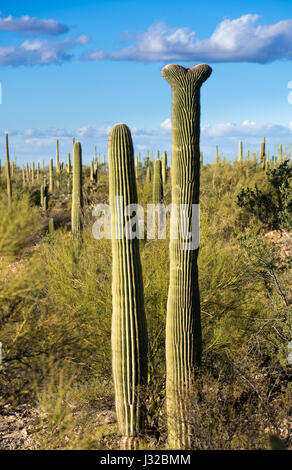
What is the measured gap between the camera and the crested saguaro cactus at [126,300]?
7.99m

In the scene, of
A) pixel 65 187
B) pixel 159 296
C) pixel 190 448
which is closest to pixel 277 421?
pixel 190 448

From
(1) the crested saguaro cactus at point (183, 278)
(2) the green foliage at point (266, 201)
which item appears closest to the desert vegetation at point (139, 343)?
(1) the crested saguaro cactus at point (183, 278)

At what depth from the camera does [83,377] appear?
10.6 metres

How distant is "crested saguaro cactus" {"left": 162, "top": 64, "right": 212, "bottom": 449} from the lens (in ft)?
27.3

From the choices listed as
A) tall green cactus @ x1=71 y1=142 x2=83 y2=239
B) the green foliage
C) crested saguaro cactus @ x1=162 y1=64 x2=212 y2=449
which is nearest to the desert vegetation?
crested saguaro cactus @ x1=162 y1=64 x2=212 y2=449

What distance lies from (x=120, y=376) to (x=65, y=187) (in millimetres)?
35227

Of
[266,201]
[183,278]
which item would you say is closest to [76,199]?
[266,201]

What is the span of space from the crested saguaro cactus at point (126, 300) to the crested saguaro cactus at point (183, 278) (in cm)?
49

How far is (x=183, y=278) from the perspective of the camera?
8.33m

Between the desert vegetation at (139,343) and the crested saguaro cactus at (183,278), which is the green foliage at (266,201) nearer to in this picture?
the desert vegetation at (139,343)

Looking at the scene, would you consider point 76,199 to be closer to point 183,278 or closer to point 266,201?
point 266,201

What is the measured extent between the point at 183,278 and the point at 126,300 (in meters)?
0.99

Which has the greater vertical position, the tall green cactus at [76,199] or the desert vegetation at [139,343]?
the tall green cactus at [76,199]
